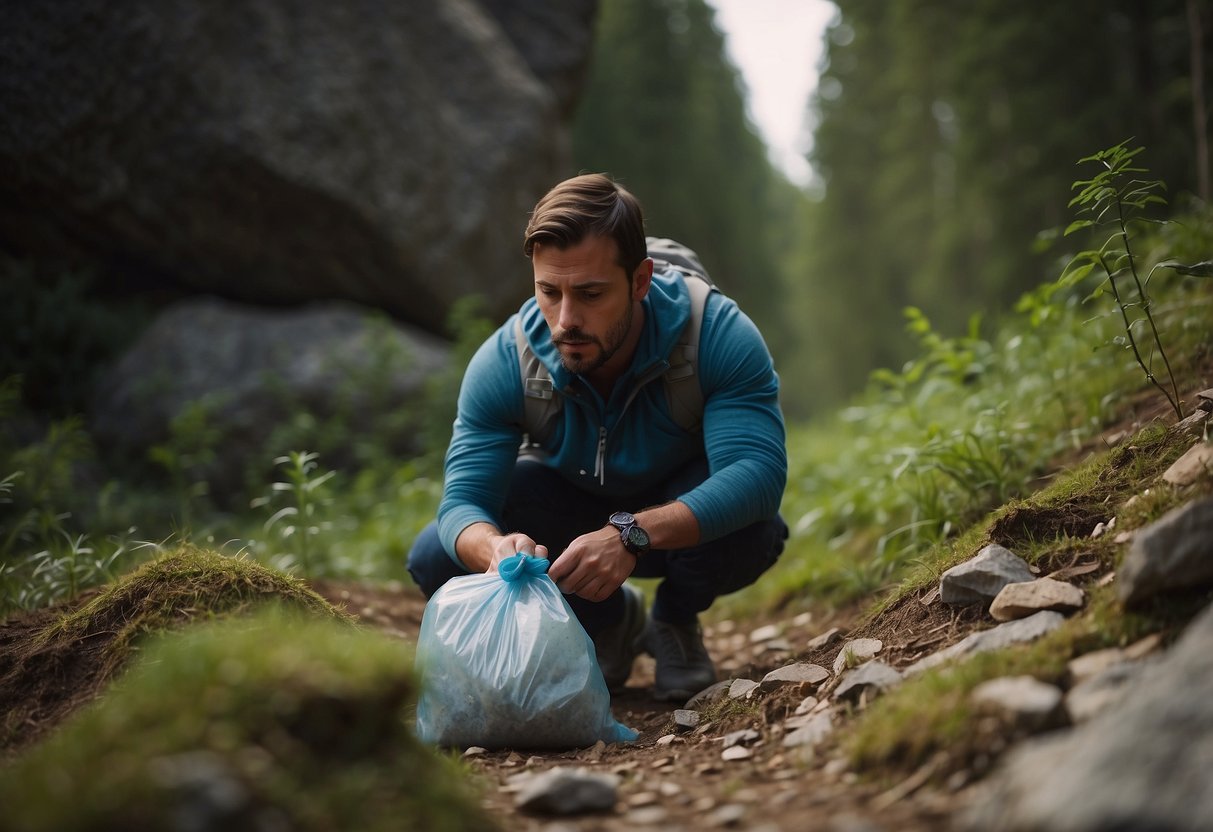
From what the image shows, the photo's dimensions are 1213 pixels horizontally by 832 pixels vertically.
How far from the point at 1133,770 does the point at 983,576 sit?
3.52ft

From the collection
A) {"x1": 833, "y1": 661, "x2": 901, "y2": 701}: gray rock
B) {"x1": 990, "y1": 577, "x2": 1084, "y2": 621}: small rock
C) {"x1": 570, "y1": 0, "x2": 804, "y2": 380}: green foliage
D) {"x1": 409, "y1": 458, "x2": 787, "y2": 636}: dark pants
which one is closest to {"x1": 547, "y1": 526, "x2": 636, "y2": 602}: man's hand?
{"x1": 409, "y1": 458, "x2": 787, "y2": 636}: dark pants

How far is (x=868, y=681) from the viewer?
2010 mm

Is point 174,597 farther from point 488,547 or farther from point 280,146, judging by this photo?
point 280,146

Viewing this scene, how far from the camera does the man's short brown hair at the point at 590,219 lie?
8.79 ft

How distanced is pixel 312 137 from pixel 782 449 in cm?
487

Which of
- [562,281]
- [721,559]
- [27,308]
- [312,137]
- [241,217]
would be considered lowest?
[721,559]

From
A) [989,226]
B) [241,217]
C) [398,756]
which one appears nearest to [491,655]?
[398,756]

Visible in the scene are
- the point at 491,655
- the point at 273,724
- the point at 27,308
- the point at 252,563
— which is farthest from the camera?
the point at 27,308

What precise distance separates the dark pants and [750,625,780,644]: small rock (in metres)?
0.53

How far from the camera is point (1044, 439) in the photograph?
3.55 meters

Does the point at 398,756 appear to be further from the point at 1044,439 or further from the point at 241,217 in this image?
the point at 241,217

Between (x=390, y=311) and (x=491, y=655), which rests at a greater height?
(x=390, y=311)

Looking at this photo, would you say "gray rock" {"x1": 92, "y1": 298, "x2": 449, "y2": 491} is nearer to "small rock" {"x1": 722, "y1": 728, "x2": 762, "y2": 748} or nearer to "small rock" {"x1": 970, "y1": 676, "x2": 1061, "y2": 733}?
"small rock" {"x1": 722, "y1": 728, "x2": 762, "y2": 748}

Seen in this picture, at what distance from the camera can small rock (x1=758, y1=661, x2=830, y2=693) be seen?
2363 mm
